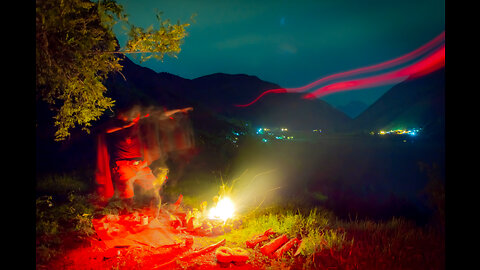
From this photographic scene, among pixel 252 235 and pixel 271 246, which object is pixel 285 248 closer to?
pixel 271 246

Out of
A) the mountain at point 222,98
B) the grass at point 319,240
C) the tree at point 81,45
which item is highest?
the mountain at point 222,98

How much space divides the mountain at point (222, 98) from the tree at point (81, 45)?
8.34 metres

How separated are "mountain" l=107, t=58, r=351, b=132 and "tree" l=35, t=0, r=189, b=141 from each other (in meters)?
8.34

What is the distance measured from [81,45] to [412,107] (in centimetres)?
7718

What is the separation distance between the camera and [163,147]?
47.8ft

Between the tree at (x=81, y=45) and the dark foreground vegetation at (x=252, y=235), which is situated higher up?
the tree at (x=81, y=45)

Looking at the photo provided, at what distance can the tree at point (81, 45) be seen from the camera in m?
3.71

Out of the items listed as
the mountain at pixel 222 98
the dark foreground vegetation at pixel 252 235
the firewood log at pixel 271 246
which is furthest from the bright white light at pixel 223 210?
the mountain at pixel 222 98

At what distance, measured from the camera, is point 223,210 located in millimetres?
7531

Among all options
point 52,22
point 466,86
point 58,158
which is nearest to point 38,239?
point 52,22

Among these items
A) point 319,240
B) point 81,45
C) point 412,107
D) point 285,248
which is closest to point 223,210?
point 285,248

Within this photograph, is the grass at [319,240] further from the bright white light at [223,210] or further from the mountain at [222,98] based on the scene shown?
the mountain at [222,98]

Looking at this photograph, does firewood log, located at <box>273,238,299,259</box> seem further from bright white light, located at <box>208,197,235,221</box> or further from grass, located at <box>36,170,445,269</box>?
bright white light, located at <box>208,197,235,221</box>

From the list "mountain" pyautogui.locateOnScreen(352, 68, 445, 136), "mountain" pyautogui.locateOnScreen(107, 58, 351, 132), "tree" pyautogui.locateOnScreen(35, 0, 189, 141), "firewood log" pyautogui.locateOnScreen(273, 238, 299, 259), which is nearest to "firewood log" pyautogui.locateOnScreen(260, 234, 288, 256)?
"firewood log" pyautogui.locateOnScreen(273, 238, 299, 259)
